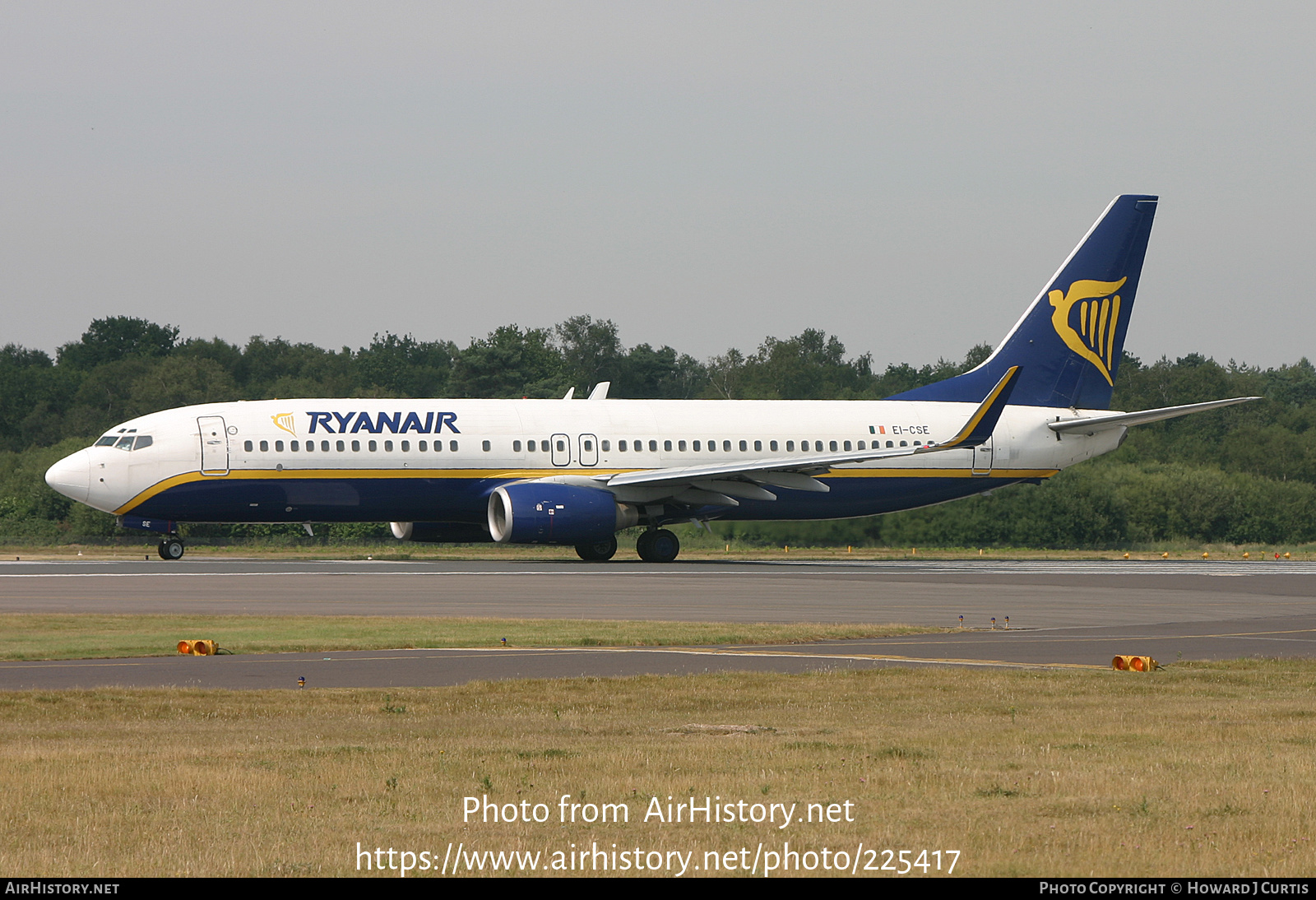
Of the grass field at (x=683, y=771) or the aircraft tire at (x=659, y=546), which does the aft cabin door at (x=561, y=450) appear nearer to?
the aircraft tire at (x=659, y=546)

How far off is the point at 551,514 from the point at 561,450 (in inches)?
121

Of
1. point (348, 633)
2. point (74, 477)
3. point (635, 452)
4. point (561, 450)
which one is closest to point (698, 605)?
point (348, 633)

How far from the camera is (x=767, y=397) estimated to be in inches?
2490

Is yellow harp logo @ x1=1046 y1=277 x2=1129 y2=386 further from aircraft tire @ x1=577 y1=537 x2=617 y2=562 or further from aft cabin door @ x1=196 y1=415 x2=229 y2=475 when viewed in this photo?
aft cabin door @ x1=196 y1=415 x2=229 y2=475

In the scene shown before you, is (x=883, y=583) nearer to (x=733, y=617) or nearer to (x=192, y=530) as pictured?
(x=733, y=617)

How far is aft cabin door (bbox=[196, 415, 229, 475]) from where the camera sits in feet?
133

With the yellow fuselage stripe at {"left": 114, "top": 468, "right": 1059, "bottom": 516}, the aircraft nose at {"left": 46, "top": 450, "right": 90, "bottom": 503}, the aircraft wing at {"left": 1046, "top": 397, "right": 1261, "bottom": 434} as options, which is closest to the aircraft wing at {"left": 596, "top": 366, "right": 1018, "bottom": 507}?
the yellow fuselage stripe at {"left": 114, "top": 468, "right": 1059, "bottom": 516}

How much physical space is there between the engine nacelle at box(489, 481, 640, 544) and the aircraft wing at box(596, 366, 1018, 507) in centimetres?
93

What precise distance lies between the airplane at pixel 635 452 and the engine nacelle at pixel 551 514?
0.05 metres

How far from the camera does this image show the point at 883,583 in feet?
113

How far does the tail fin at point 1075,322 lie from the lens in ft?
166

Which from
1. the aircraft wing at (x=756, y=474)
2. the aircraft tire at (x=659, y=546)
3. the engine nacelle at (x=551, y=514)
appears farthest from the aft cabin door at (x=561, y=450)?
the aircraft tire at (x=659, y=546)

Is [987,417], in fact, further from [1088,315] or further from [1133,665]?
[1133,665]

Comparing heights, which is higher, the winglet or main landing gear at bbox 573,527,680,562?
the winglet
